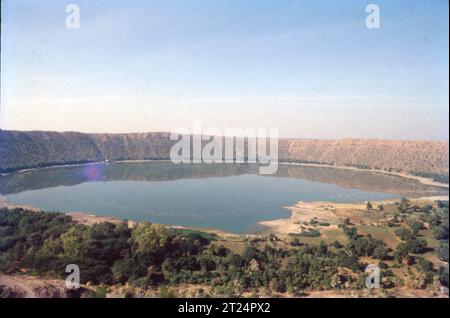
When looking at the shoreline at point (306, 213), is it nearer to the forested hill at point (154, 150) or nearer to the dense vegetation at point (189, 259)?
the dense vegetation at point (189, 259)

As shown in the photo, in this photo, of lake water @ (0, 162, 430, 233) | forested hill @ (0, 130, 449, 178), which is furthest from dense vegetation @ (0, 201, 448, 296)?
forested hill @ (0, 130, 449, 178)

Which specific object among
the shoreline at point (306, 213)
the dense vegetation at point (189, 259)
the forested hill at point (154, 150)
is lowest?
the shoreline at point (306, 213)

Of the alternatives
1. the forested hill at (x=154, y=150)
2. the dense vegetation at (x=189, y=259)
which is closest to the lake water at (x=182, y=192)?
the forested hill at (x=154, y=150)

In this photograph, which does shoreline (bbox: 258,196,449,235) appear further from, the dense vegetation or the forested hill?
the forested hill

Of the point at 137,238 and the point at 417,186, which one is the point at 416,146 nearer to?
the point at 417,186

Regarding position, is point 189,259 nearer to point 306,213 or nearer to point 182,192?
point 306,213

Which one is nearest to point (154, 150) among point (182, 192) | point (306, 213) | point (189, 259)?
point (182, 192)
